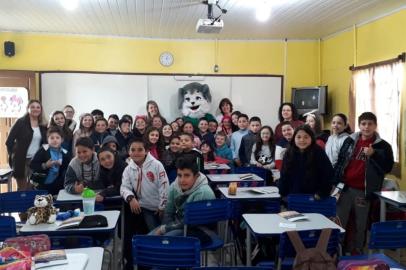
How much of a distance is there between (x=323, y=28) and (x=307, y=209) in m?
4.48

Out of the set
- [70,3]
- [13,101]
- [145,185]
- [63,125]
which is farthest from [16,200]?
[13,101]

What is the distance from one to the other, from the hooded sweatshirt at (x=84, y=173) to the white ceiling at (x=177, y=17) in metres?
2.32

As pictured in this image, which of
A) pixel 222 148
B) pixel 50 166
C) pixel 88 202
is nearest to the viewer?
pixel 88 202

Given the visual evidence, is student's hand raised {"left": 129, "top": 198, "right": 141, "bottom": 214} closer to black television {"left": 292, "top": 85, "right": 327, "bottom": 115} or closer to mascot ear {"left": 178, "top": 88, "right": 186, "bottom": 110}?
mascot ear {"left": 178, "top": 88, "right": 186, "bottom": 110}

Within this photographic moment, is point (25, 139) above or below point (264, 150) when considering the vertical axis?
above

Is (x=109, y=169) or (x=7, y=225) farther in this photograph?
(x=109, y=169)

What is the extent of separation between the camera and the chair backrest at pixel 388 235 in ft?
8.68

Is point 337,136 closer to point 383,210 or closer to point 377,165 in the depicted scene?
point 377,165

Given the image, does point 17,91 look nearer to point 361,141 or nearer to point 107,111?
point 107,111

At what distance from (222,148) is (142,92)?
2.33 m

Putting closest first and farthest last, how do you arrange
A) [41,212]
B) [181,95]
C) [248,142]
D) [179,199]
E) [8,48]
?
[41,212], [179,199], [248,142], [8,48], [181,95]

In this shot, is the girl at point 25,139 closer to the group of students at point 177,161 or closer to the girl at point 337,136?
the group of students at point 177,161

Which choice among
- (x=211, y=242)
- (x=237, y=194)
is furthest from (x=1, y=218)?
(x=237, y=194)

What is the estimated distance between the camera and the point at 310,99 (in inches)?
297
